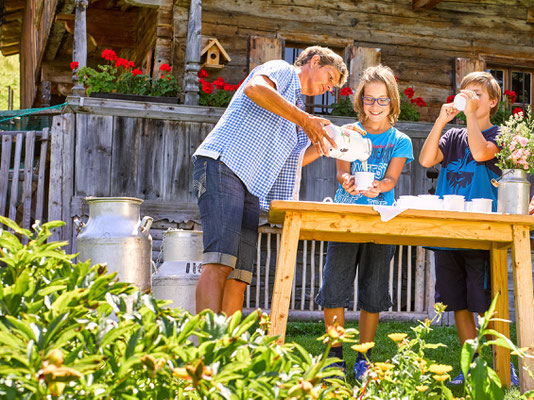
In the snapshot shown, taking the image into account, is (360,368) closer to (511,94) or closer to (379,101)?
(379,101)

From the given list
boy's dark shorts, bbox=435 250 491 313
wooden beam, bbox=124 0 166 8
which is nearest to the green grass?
boy's dark shorts, bbox=435 250 491 313

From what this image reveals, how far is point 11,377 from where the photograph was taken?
1178mm

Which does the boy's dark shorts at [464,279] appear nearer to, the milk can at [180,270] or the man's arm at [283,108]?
the man's arm at [283,108]

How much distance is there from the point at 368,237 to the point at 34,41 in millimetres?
14309

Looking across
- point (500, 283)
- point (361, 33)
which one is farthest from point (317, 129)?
point (361, 33)

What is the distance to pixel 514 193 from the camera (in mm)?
3309

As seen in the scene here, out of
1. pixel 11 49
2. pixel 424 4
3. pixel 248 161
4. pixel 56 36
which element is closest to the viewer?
pixel 248 161

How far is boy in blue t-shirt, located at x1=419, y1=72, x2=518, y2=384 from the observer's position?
12.5 ft

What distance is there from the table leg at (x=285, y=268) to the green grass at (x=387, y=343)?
81 centimetres

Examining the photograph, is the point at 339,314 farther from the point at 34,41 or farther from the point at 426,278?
the point at 34,41

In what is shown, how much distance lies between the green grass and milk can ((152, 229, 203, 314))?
0.71m

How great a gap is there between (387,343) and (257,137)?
302cm

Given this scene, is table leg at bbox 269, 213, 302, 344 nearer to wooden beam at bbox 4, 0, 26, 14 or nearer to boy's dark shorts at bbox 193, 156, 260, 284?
boy's dark shorts at bbox 193, 156, 260, 284

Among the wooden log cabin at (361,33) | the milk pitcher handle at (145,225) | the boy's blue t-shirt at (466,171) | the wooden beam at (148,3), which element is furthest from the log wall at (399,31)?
the boy's blue t-shirt at (466,171)
